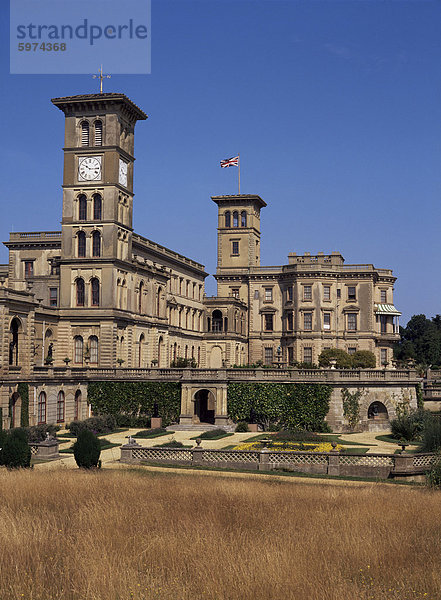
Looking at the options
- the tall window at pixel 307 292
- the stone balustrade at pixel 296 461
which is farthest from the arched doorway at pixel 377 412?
the tall window at pixel 307 292

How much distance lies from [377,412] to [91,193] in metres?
33.7

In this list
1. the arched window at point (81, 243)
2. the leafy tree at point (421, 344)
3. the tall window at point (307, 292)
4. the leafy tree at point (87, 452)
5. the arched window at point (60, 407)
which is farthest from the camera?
the leafy tree at point (421, 344)

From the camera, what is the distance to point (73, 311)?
67.6 m

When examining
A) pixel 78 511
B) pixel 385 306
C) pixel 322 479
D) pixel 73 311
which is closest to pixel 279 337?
pixel 385 306

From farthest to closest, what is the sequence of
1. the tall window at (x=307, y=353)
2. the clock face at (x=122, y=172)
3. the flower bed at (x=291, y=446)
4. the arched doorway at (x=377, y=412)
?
the tall window at (x=307, y=353)
the clock face at (x=122, y=172)
the arched doorway at (x=377, y=412)
the flower bed at (x=291, y=446)

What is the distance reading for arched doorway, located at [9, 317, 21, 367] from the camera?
54.5 metres

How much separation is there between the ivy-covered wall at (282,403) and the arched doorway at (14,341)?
16796 mm

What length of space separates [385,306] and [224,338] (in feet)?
75.4

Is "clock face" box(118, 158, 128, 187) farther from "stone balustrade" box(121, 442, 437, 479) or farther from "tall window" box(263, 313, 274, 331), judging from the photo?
"stone balustrade" box(121, 442, 437, 479)

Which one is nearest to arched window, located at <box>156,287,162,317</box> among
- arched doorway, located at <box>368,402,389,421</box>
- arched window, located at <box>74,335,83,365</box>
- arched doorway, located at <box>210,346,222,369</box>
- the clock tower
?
the clock tower

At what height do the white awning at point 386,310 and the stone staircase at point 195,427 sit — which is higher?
the white awning at point 386,310

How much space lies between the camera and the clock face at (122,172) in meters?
70.9

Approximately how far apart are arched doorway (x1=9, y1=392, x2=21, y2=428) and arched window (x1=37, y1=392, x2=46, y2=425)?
2.35 meters

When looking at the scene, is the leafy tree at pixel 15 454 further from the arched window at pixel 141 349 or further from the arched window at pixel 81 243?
the arched window at pixel 141 349
